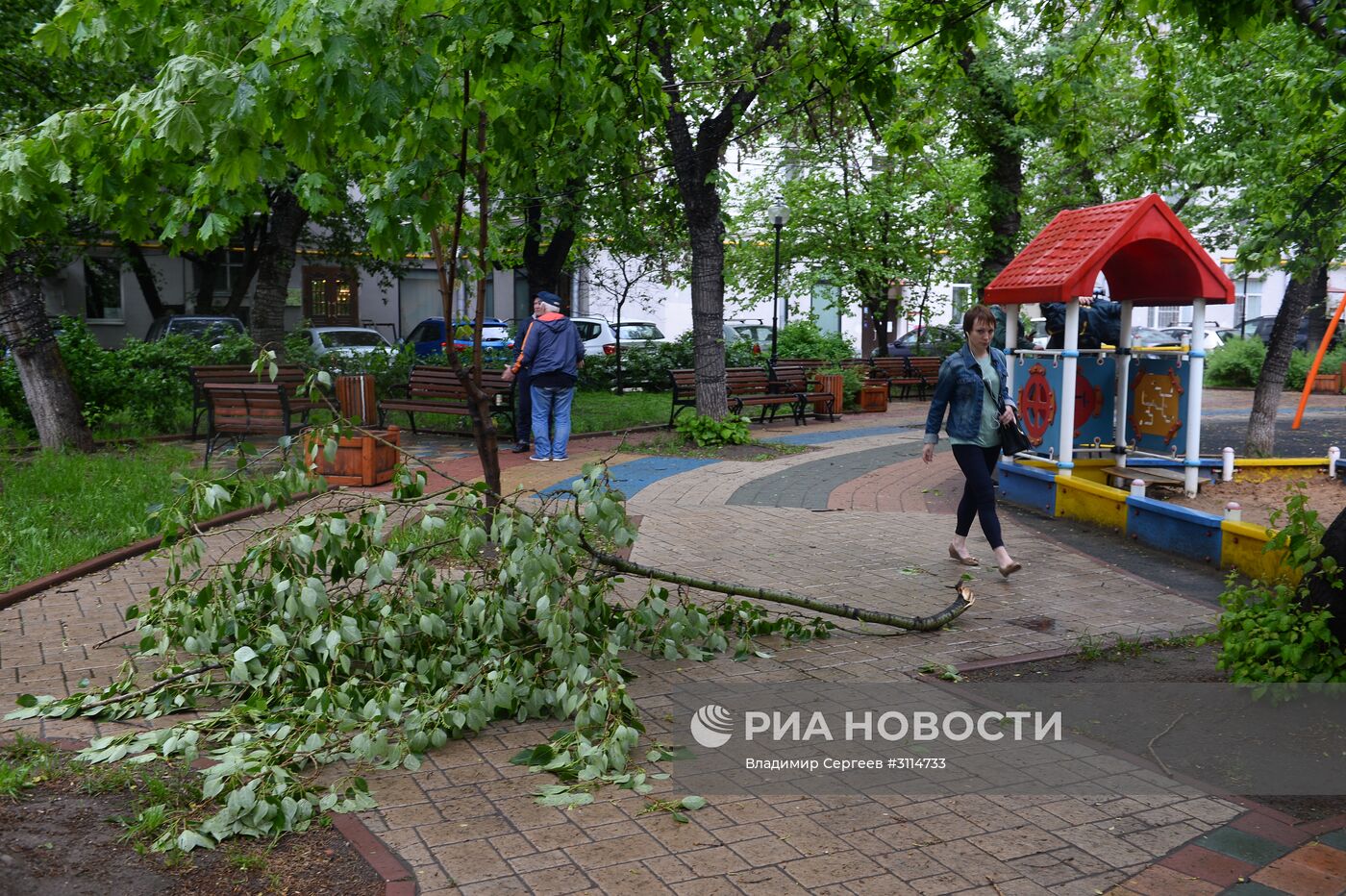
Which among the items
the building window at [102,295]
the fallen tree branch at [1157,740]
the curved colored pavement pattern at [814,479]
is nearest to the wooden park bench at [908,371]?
the curved colored pavement pattern at [814,479]

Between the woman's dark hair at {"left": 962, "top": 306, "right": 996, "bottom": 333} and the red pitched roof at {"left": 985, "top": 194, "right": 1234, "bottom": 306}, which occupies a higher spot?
the red pitched roof at {"left": 985, "top": 194, "right": 1234, "bottom": 306}

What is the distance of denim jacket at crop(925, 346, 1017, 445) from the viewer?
823 centimetres

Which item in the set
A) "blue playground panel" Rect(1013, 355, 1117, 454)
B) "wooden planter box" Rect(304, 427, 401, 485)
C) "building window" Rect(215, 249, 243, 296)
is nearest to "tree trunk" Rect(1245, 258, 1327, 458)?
"blue playground panel" Rect(1013, 355, 1117, 454)

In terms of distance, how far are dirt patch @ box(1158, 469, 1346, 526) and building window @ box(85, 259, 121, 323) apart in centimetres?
3149

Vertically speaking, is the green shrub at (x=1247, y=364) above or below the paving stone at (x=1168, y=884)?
above

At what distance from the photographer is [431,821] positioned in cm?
426

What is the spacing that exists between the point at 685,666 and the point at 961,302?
2618 cm

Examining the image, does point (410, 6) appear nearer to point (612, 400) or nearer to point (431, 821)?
point (431, 821)

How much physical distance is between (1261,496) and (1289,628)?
7002 mm

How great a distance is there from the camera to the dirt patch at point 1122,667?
→ 19.4 ft

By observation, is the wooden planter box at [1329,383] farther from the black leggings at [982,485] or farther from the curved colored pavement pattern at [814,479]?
the black leggings at [982,485]

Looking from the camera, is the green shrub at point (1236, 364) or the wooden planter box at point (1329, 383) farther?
the green shrub at point (1236, 364)

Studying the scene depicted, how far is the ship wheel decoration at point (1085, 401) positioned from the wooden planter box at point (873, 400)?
9708 millimetres

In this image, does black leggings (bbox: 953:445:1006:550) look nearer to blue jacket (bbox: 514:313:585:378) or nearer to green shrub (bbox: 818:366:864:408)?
blue jacket (bbox: 514:313:585:378)
